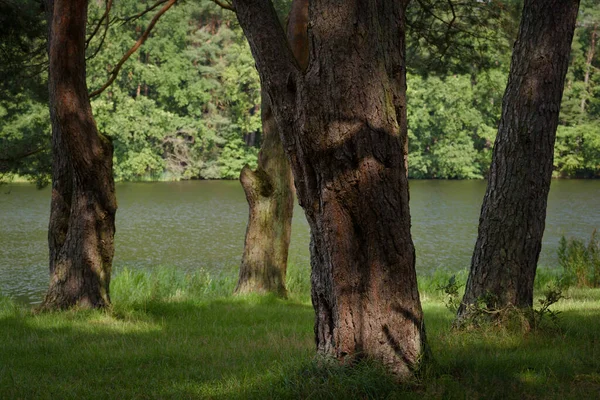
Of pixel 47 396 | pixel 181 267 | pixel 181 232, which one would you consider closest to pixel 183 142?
pixel 181 232

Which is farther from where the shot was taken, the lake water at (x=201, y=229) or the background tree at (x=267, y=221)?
the lake water at (x=201, y=229)

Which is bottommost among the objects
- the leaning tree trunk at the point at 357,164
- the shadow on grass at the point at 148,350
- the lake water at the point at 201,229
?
the lake water at the point at 201,229

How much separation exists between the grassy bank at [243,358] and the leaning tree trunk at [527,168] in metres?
0.47

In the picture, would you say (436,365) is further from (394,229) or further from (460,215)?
(460,215)

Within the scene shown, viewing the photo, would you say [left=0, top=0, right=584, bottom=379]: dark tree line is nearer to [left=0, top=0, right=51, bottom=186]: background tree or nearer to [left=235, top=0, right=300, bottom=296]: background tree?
[left=235, top=0, right=300, bottom=296]: background tree

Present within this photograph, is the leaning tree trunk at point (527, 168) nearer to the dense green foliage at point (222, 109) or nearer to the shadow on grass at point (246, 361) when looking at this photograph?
the shadow on grass at point (246, 361)

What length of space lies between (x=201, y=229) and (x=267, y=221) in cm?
1336

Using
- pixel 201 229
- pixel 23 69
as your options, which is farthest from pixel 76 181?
pixel 201 229

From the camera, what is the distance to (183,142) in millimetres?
45250

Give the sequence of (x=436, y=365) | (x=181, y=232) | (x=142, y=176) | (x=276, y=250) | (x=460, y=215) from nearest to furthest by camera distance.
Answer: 1. (x=436, y=365)
2. (x=276, y=250)
3. (x=181, y=232)
4. (x=460, y=215)
5. (x=142, y=176)

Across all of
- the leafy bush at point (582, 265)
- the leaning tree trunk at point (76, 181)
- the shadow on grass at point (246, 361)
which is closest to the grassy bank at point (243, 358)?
the shadow on grass at point (246, 361)

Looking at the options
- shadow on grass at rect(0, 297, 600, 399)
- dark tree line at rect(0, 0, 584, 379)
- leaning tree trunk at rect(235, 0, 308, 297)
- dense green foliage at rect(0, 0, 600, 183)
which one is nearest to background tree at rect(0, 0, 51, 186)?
leaning tree trunk at rect(235, 0, 308, 297)

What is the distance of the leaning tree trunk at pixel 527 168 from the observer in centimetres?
559

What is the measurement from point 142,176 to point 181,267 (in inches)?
1141
